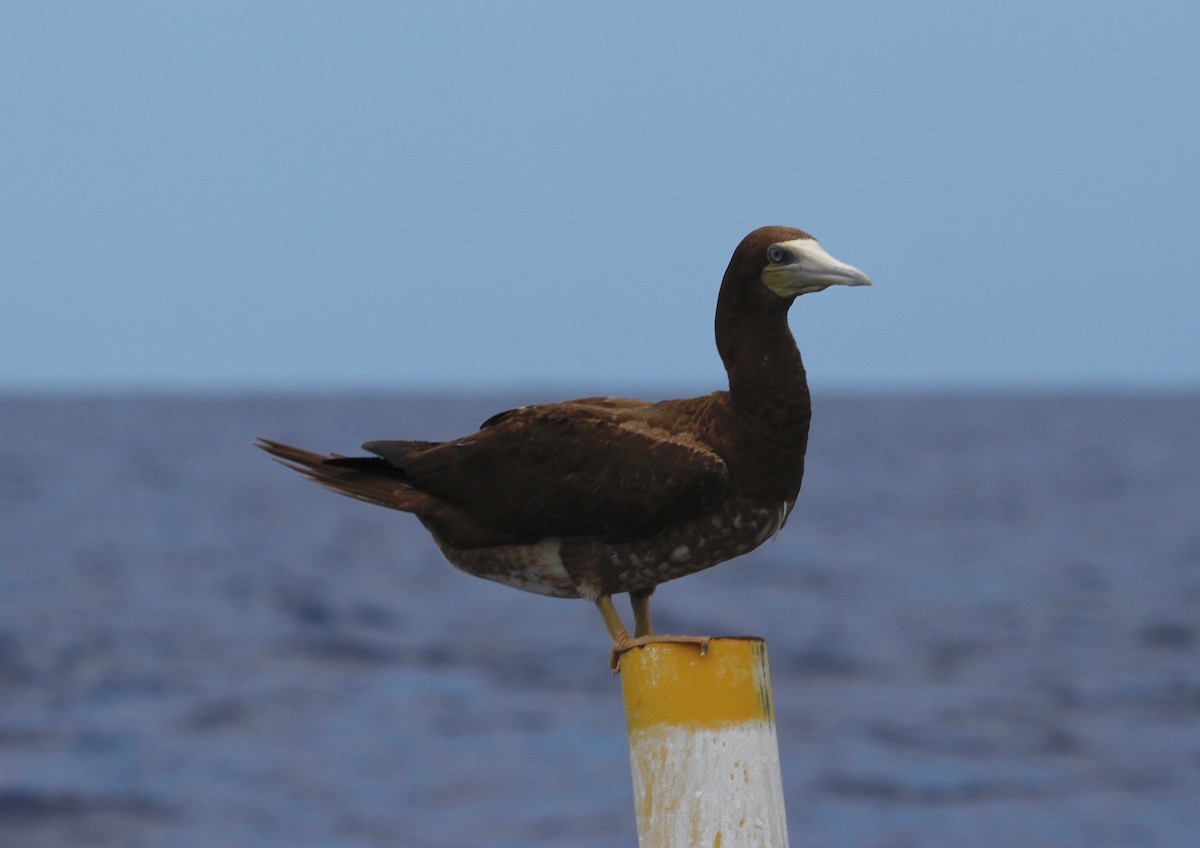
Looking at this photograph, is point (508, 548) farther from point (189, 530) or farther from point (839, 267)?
point (189, 530)

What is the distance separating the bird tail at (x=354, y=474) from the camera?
237 inches

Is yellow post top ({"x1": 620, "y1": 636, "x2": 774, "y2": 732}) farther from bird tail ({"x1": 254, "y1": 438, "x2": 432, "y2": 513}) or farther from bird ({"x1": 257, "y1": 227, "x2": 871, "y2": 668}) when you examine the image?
bird tail ({"x1": 254, "y1": 438, "x2": 432, "y2": 513})

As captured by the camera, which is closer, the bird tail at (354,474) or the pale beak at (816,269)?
the pale beak at (816,269)

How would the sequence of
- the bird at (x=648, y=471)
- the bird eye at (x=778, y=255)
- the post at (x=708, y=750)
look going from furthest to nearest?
the bird at (x=648, y=471) → the bird eye at (x=778, y=255) → the post at (x=708, y=750)

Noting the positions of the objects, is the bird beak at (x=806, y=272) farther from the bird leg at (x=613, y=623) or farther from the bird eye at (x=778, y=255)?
the bird leg at (x=613, y=623)

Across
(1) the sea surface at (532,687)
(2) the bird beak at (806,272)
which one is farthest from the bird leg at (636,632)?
(1) the sea surface at (532,687)

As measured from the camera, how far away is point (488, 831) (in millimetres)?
16875

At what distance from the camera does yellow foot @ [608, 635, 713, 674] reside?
478 cm

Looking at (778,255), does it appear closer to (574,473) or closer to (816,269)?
(816,269)

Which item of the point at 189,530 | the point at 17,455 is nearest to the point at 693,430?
the point at 189,530

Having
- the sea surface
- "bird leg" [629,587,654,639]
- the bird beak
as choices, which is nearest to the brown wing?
"bird leg" [629,587,654,639]

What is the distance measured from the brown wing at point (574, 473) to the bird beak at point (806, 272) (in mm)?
598

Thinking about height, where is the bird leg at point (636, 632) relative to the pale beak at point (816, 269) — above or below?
below

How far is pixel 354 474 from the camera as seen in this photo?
240 inches
